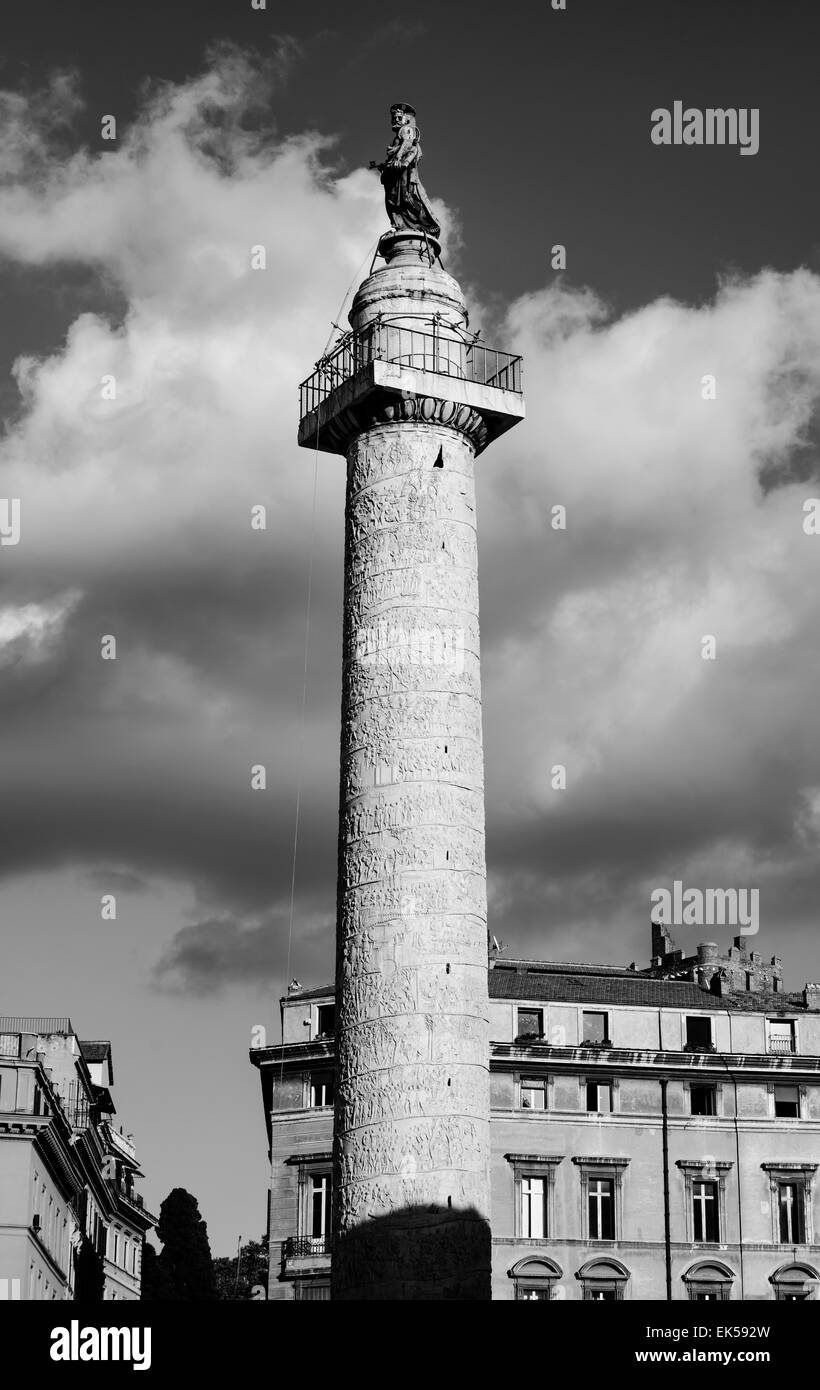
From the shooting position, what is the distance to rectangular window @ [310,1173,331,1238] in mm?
50344

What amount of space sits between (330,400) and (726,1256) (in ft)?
96.1

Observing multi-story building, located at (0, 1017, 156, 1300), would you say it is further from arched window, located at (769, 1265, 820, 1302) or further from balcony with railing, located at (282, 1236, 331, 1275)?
arched window, located at (769, 1265, 820, 1302)

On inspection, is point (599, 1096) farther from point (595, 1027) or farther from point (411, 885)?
point (411, 885)

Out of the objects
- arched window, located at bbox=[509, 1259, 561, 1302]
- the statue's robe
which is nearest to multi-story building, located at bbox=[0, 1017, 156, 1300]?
arched window, located at bbox=[509, 1259, 561, 1302]

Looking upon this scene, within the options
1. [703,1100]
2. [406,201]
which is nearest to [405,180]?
[406,201]

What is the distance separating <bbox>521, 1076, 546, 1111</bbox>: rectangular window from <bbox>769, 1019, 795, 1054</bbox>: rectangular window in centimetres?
681

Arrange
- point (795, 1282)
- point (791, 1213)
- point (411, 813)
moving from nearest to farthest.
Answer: point (411, 813), point (795, 1282), point (791, 1213)

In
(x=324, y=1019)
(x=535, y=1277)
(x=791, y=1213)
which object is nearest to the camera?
(x=535, y=1277)

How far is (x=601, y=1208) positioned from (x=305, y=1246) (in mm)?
7610

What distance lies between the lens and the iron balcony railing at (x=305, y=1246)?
49750mm

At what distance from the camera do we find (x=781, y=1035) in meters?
54.8
